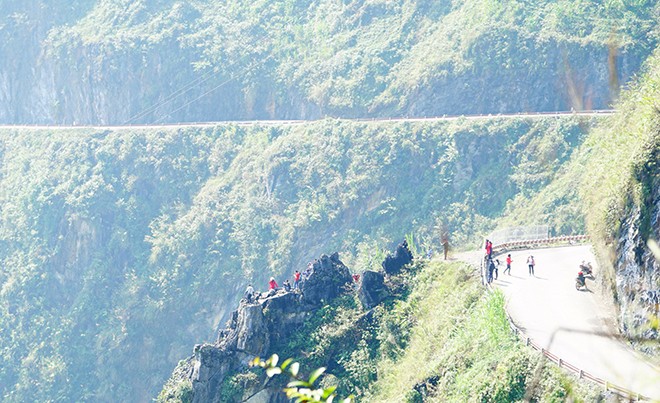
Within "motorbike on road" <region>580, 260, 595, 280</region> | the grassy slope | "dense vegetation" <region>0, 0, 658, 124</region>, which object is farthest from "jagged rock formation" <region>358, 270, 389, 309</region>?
"dense vegetation" <region>0, 0, 658, 124</region>

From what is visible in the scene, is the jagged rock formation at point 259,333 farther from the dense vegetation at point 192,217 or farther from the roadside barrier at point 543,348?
the dense vegetation at point 192,217

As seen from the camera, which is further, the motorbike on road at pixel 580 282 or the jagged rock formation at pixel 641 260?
the motorbike on road at pixel 580 282

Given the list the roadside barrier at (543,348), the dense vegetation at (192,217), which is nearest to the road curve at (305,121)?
the dense vegetation at (192,217)

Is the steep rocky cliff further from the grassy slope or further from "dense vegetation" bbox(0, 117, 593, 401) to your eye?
"dense vegetation" bbox(0, 117, 593, 401)

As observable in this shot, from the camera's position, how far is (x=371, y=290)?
40.7 metres

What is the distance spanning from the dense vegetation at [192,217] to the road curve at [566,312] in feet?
98.0

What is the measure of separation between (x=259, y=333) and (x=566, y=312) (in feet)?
37.1

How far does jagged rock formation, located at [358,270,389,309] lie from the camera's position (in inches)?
1590

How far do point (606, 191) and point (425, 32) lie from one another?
201 ft

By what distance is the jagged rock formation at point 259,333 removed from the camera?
39.1 m

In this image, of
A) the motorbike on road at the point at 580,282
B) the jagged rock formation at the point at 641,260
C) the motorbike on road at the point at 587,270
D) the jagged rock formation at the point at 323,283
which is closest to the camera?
the jagged rock formation at the point at 641,260

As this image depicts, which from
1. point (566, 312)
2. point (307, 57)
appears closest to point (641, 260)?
point (566, 312)

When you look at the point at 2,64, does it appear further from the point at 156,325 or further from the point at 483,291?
the point at 483,291

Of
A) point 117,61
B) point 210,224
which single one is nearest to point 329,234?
point 210,224
